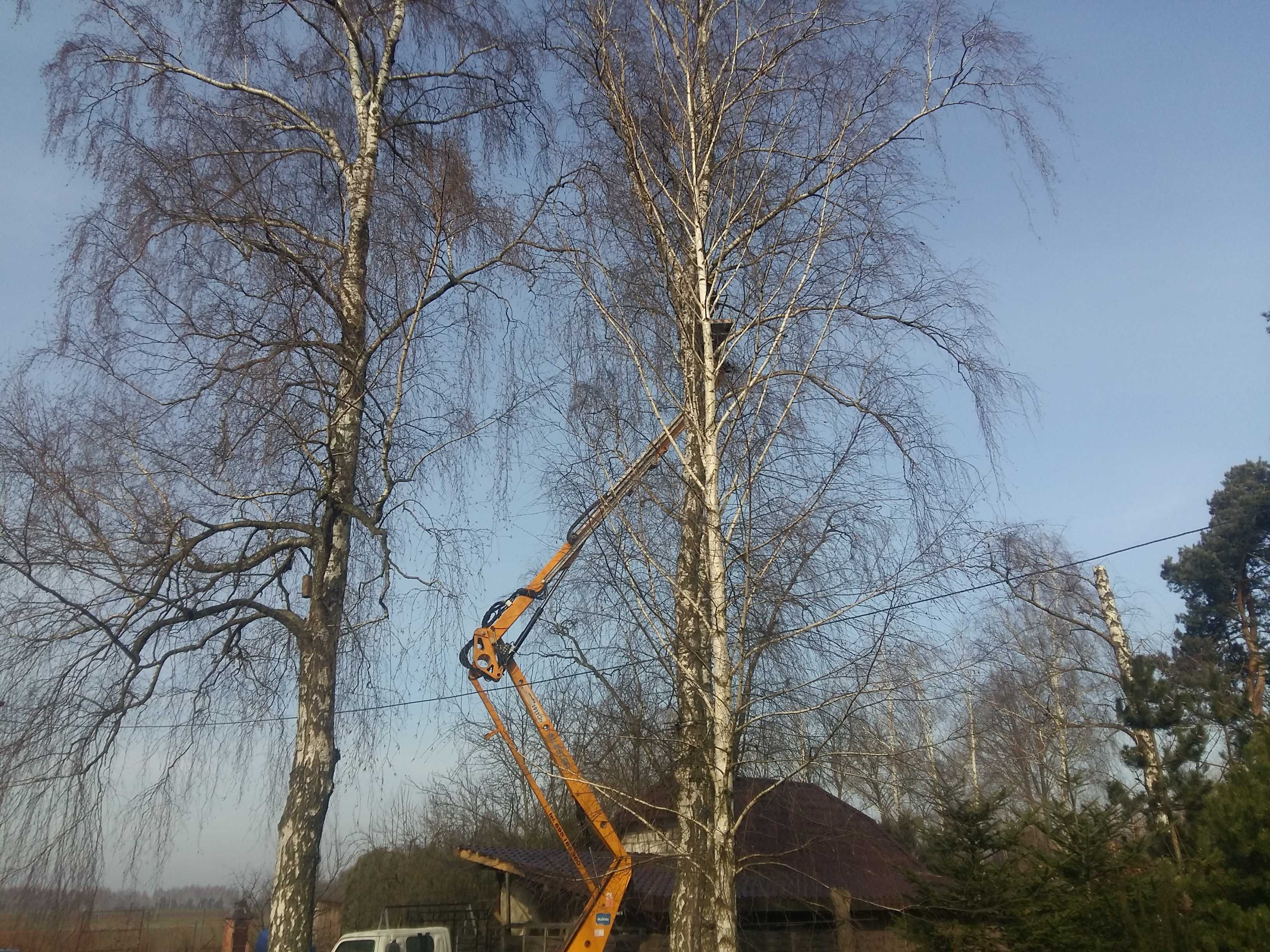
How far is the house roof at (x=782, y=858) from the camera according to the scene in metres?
6.74

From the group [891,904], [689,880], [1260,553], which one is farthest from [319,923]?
[1260,553]

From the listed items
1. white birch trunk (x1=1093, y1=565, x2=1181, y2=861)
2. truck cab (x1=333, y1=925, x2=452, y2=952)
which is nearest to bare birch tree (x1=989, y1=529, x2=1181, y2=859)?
white birch trunk (x1=1093, y1=565, x2=1181, y2=861)

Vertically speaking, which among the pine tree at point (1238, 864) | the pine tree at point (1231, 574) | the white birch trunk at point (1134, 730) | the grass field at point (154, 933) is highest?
the pine tree at point (1231, 574)

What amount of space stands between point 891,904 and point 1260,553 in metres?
18.5

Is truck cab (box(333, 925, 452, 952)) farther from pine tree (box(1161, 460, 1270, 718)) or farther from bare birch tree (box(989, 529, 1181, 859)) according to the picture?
pine tree (box(1161, 460, 1270, 718))

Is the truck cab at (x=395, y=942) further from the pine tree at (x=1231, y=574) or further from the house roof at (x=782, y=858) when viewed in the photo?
the pine tree at (x=1231, y=574)

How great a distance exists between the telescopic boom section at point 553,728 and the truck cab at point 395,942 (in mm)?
3073

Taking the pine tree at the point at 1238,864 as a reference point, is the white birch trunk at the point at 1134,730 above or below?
above

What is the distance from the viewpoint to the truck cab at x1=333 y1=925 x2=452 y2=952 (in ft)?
41.2

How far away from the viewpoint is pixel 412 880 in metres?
19.1

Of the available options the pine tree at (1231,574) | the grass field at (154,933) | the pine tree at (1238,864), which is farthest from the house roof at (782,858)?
the pine tree at (1231,574)

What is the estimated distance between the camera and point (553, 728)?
9.74 meters

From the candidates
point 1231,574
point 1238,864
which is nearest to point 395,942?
point 1238,864

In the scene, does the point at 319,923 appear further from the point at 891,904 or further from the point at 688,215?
the point at 688,215
